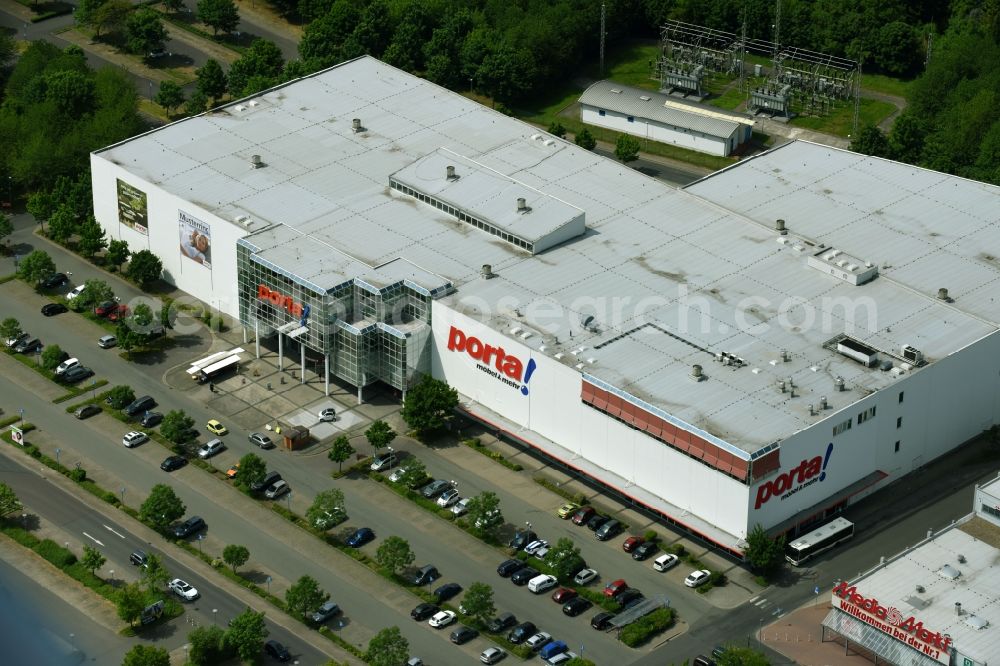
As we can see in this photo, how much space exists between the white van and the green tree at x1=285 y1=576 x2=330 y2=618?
1953 cm

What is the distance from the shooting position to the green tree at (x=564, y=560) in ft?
545

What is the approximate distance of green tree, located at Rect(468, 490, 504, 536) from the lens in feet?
561

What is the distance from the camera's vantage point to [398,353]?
625 feet

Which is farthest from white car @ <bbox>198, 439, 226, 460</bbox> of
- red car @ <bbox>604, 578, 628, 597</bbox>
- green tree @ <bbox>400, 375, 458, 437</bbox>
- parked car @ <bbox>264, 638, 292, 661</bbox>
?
red car @ <bbox>604, 578, 628, 597</bbox>

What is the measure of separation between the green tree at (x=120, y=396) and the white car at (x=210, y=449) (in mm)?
11802

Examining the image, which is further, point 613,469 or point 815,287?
point 815,287

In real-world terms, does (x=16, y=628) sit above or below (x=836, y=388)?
below

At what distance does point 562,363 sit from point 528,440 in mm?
9873

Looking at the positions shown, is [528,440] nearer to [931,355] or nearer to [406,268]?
[406,268]

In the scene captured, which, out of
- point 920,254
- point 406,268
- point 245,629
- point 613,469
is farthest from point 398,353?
point 920,254

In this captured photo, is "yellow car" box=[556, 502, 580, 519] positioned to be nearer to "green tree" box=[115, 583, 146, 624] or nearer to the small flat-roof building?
the small flat-roof building

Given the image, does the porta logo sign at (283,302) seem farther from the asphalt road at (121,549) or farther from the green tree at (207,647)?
the green tree at (207,647)

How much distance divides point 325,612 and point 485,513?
19017 millimetres

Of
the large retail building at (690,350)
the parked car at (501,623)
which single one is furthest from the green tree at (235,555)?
the large retail building at (690,350)
